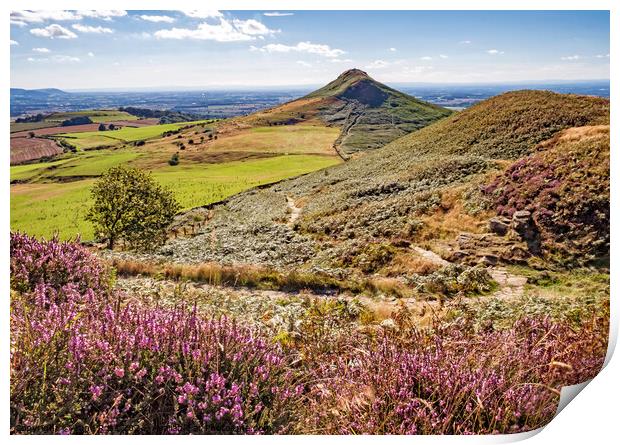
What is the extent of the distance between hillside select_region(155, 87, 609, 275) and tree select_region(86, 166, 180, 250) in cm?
112

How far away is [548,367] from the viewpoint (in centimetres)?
402

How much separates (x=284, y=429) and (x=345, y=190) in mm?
14180

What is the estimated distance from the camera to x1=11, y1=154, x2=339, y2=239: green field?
5285 millimetres

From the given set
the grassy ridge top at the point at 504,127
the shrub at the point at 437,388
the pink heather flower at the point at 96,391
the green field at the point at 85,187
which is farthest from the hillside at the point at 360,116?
the pink heather flower at the point at 96,391

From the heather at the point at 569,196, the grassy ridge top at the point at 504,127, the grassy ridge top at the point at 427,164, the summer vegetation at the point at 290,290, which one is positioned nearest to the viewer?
the summer vegetation at the point at 290,290

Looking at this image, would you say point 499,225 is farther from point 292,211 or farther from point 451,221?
point 292,211

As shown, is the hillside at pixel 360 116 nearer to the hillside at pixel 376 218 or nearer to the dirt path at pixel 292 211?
the hillside at pixel 376 218

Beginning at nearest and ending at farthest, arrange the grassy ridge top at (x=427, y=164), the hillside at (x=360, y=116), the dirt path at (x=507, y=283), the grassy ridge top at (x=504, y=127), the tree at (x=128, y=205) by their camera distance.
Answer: the dirt path at (x=507, y=283) → the tree at (x=128, y=205) → the grassy ridge top at (x=427, y=164) → the grassy ridge top at (x=504, y=127) → the hillside at (x=360, y=116)

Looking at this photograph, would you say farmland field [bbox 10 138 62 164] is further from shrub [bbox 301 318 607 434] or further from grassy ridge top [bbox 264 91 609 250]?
grassy ridge top [bbox 264 91 609 250]

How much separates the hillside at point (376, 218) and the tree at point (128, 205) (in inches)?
44.1

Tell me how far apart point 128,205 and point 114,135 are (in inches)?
49.2

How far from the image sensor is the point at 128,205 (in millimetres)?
8164

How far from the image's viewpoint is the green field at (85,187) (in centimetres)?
529

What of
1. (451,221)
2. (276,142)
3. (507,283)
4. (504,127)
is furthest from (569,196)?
(504,127)
